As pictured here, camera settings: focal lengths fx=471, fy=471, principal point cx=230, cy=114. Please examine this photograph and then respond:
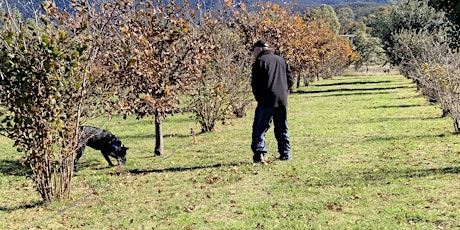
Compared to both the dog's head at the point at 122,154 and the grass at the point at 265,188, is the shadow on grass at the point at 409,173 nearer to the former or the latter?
the grass at the point at 265,188

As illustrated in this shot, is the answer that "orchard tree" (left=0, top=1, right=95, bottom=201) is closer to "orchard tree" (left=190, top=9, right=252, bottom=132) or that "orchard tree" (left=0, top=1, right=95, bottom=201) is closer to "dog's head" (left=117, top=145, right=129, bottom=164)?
"dog's head" (left=117, top=145, right=129, bottom=164)

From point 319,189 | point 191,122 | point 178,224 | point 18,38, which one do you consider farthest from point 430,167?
point 191,122

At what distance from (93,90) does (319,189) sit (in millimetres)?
3527

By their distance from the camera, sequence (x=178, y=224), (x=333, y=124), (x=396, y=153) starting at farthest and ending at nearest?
(x=333, y=124) < (x=396, y=153) < (x=178, y=224)

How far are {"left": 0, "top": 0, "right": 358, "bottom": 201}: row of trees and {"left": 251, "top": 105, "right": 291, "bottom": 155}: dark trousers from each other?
206cm

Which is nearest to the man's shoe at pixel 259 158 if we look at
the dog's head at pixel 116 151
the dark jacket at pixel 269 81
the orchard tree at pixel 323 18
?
the dark jacket at pixel 269 81

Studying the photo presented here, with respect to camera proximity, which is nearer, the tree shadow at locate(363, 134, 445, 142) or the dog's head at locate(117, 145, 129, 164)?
the dog's head at locate(117, 145, 129, 164)

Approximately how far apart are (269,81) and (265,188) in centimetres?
211

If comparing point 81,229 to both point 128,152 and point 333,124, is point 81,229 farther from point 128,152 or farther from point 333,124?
point 333,124

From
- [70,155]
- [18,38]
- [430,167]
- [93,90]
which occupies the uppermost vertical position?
[18,38]

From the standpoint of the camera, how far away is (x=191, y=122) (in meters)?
18.4

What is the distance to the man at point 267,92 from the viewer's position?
26.8ft

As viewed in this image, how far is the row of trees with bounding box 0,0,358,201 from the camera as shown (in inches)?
231

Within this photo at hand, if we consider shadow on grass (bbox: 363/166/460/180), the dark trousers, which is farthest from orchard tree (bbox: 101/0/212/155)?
shadow on grass (bbox: 363/166/460/180)
